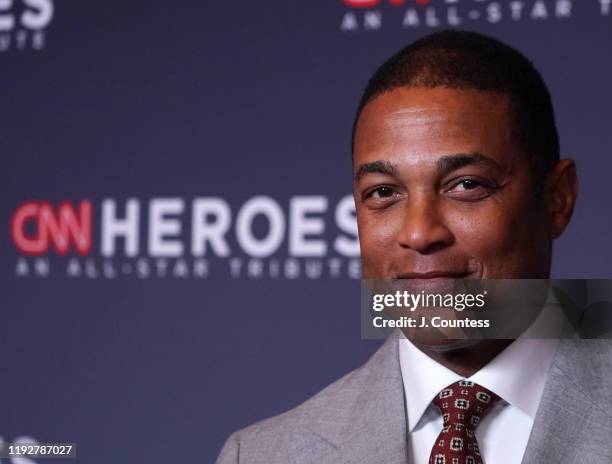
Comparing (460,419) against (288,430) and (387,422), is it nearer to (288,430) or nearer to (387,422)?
(387,422)

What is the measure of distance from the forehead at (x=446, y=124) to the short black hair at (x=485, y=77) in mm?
12

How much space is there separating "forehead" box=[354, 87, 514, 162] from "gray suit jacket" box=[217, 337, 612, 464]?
25 centimetres

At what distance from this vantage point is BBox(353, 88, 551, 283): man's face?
109cm

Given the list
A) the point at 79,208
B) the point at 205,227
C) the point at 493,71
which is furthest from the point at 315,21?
the point at 493,71

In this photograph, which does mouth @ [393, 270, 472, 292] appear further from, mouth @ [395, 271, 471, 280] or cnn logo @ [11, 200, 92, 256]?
cnn logo @ [11, 200, 92, 256]

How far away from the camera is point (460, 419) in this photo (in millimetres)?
1092

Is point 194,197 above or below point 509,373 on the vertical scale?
above

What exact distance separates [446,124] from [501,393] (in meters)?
0.29

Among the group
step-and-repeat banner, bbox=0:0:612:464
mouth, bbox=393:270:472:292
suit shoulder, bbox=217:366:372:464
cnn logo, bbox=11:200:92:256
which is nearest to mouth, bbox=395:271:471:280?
mouth, bbox=393:270:472:292

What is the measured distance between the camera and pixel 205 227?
2053mm

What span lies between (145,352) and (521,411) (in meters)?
1.12

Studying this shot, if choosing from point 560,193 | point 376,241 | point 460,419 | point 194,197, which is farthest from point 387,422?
point 194,197

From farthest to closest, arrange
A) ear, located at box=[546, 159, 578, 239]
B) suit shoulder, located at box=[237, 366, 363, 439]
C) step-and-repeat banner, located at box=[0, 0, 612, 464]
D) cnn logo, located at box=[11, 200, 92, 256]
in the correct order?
cnn logo, located at box=[11, 200, 92, 256] → step-and-repeat banner, located at box=[0, 0, 612, 464] → suit shoulder, located at box=[237, 366, 363, 439] → ear, located at box=[546, 159, 578, 239]

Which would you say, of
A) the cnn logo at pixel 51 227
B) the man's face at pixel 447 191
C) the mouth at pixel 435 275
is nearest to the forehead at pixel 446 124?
the man's face at pixel 447 191
